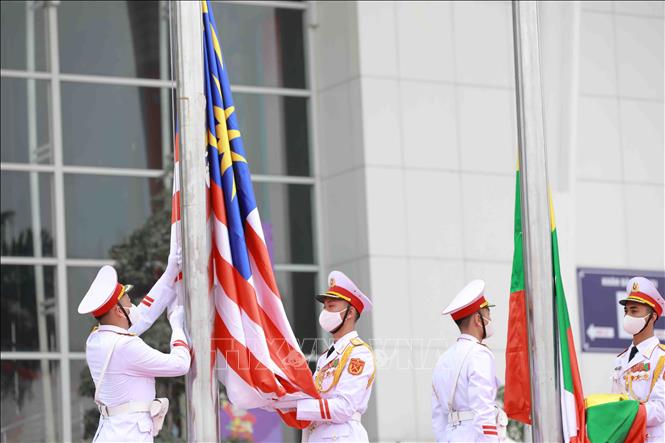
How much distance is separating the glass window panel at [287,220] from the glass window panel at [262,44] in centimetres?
145

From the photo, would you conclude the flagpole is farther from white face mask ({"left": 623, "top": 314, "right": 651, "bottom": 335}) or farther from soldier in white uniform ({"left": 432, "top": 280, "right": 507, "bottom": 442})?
white face mask ({"left": 623, "top": 314, "right": 651, "bottom": 335})

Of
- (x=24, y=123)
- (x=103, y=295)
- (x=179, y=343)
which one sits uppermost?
(x=24, y=123)

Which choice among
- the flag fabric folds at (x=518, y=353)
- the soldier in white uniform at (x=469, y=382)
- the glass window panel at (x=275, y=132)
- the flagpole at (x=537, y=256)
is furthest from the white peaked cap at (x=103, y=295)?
the glass window panel at (x=275, y=132)

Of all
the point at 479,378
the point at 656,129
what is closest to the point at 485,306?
the point at 479,378

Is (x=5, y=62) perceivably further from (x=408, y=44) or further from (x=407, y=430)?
(x=407, y=430)

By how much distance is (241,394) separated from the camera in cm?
902

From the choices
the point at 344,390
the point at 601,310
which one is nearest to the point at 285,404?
the point at 344,390

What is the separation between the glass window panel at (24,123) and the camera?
1805 cm

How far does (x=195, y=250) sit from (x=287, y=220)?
11011 millimetres

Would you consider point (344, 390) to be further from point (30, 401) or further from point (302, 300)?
point (302, 300)

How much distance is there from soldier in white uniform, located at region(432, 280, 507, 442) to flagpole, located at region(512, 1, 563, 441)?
0.55 metres

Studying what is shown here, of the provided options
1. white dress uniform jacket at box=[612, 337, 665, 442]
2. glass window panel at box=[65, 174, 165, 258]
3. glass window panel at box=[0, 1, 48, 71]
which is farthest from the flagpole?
glass window panel at box=[0, 1, 48, 71]

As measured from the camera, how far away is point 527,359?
32.5ft

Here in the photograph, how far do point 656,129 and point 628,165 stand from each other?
2.15 ft
